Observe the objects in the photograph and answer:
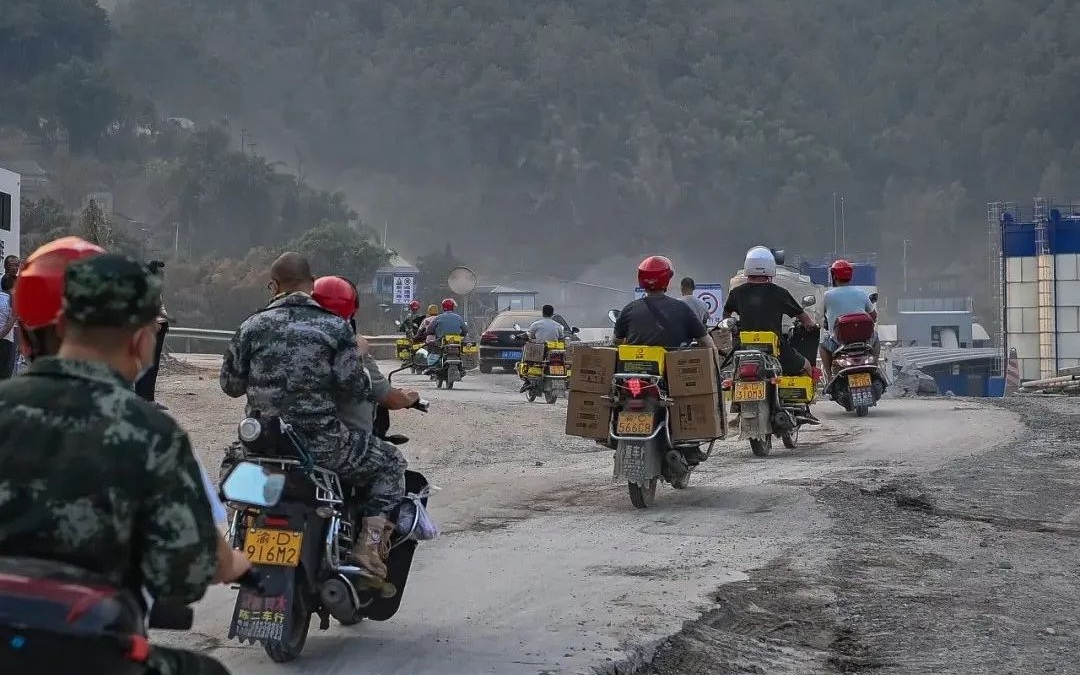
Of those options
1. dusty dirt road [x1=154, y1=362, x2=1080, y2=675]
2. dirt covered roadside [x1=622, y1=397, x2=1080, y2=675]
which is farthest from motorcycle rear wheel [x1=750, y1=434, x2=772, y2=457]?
dirt covered roadside [x1=622, y1=397, x2=1080, y2=675]

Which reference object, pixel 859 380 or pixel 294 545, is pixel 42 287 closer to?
pixel 294 545

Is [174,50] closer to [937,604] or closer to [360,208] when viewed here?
[360,208]

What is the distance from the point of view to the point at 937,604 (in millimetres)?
7363

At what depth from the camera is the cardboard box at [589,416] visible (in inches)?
437

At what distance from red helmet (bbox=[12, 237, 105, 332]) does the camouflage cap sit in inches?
10.5

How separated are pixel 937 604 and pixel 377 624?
269cm

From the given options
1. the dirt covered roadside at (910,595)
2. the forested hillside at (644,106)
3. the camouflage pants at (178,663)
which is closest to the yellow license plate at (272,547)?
the dirt covered roadside at (910,595)

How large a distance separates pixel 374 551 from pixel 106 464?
10.9 ft

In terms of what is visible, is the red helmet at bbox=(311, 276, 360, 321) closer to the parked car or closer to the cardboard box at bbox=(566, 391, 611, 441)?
the cardboard box at bbox=(566, 391, 611, 441)

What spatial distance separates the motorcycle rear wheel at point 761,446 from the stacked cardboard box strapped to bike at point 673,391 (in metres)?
3.66

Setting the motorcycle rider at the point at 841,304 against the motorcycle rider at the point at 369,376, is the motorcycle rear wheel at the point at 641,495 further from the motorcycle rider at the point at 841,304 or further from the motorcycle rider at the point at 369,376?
the motorcycle rider at the point at 841,304

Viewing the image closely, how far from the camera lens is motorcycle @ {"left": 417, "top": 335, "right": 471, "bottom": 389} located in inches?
1117

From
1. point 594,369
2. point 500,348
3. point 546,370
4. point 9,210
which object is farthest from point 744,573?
point 9,210

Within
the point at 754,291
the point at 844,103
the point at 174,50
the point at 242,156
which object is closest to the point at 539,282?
the point at 242,156
